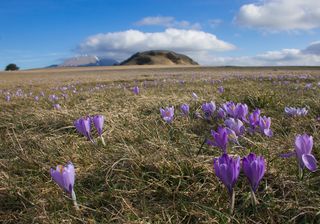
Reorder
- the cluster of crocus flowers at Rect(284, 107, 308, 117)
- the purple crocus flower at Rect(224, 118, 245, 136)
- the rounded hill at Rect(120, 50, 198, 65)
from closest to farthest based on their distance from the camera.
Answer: the purple crocus flower at Rect(224, 118, 245, 136)
the cluster of crocus flowers at Rect(284, 107, 308, 117)
the rounded hill at Rect(120, 50, 198, 65)

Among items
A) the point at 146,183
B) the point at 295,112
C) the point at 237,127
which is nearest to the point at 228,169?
the point at 146,183

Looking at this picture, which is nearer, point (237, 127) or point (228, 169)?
point (228, 169)

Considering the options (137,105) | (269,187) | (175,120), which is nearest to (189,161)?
(269,187)

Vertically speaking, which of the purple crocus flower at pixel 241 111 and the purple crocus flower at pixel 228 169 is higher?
the purple crocus flower at pixel 241 111

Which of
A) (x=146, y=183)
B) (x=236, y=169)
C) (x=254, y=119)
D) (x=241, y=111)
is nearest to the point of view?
(x=236, y=169)

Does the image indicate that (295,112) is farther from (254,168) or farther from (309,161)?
(254,168)

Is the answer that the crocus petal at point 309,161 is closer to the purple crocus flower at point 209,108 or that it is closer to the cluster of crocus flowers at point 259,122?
the cluster of crocus flowers at point 259,122

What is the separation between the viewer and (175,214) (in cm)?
146

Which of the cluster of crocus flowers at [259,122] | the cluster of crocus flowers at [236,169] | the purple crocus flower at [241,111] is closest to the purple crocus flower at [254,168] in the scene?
the cluster of crocus flowers at [236,169]

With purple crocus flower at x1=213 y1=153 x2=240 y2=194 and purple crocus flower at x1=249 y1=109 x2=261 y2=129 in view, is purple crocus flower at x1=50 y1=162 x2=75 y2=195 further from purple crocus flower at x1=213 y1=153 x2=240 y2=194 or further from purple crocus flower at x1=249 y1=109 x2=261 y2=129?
purple crocus flower at x1=249 y1=109 x2=261 y2=129

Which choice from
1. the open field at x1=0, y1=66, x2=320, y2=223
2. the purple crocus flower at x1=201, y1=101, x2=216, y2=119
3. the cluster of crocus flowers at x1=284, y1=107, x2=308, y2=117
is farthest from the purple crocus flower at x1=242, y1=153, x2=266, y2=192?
the cluster of crocus flowers at x1=284, y1=107, x2=308, y2=117

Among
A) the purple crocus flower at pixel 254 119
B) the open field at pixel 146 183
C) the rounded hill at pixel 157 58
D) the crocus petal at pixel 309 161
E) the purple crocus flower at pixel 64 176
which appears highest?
the rounded hill at pixel 157 58

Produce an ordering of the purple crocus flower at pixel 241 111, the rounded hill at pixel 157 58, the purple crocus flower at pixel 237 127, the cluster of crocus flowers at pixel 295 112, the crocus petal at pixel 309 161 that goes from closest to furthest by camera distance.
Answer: the crocus petal at pixel 309 161 → the purple crocus flower at pixel 237 127 → the purple crocus flower at pixel 241 111 → the cluster of crocus flowers at pixel 295 112 → the rounded hill at pixel 157 58

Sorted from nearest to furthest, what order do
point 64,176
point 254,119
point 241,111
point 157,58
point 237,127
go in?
point 64,176 → point 237,127 → point 254,119 → point 241,111 → point 157,58
